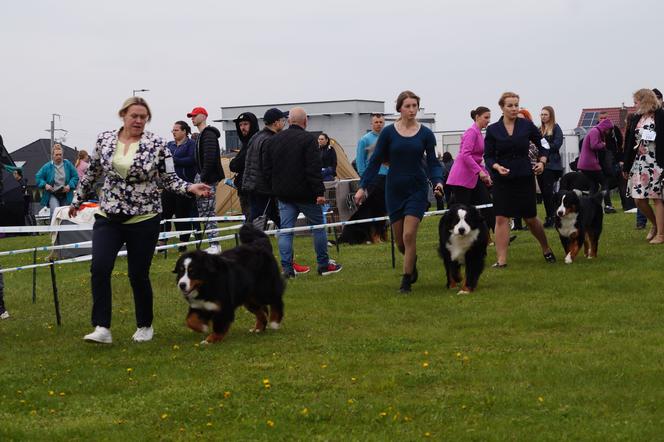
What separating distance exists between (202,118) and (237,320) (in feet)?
16.6

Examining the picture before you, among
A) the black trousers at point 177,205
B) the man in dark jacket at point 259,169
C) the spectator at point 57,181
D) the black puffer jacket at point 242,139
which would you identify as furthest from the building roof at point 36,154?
the man in dark jacket at point 259,169

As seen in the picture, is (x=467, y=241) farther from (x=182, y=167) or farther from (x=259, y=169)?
(x=182, y=167)

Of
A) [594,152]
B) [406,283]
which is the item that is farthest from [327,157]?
[406,283]

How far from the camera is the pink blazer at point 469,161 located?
12.7m

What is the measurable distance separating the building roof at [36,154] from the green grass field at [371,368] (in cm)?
4199

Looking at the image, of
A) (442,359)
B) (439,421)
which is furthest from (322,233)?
(439,421)

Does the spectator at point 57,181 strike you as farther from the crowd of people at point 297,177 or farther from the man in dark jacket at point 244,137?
the man in dark jacket at point 244,137

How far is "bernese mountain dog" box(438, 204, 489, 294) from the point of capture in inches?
388

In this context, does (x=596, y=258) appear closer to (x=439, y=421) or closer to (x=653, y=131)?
(x=653, y=131)

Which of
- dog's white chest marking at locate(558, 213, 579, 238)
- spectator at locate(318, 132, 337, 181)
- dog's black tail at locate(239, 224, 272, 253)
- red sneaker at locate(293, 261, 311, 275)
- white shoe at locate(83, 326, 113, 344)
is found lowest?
red sneaker at locate(293, 261, 311, 275)

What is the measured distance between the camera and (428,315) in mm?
8727

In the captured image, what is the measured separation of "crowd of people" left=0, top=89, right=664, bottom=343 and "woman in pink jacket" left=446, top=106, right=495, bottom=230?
18 mm

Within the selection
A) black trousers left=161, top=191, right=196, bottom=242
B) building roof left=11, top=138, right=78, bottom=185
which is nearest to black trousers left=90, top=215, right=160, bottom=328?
black trousers left=161, top=191, right=196, bottom=242

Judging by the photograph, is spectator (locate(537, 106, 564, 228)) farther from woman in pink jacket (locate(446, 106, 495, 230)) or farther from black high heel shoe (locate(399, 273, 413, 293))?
black high heel shoe (locate(399, 273, 413, 293))
